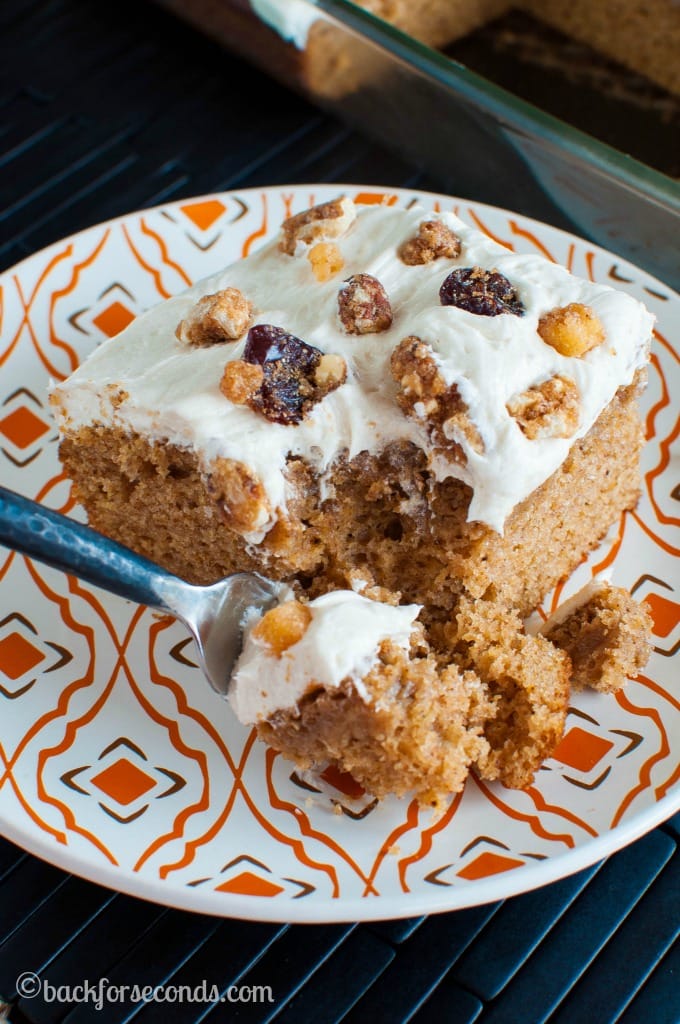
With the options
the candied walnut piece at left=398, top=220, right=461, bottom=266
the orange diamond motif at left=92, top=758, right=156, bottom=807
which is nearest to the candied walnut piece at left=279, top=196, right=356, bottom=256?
the candied walnut piece at left=398, top=220, right=461, bottom=266

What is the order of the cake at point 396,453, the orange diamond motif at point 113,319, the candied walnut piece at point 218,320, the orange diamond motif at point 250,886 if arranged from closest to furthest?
1. the orange diamond motif at point 250,886
2. the cake at point 396,453
3. the candied walnut piece at point 218,320
4. the orange diamond motif at point 113,319

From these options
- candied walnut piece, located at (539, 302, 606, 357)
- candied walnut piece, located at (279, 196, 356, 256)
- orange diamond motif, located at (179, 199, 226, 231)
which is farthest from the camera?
orange diamond motif, located at (179, 199, 226, 231)

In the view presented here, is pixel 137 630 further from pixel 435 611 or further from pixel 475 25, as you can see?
pixel 475 25

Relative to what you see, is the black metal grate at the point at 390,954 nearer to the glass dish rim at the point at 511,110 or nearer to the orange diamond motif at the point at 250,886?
the orange diamond motif at the point at 250,886

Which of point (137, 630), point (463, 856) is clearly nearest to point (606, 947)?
point (463, 856)

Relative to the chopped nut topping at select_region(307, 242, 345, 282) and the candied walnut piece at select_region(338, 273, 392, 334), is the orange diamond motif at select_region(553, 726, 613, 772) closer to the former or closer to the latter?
the candied walnut piece at select_region(338, 273, 392, 334)

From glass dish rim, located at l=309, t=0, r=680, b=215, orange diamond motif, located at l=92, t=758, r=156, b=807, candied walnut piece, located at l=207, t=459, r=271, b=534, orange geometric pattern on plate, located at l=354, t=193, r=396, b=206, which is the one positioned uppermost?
glass dish rim, located at l=309, t=0, r=680, b=215

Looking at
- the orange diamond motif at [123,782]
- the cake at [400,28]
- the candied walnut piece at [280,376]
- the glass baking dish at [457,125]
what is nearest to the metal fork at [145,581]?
the orange diamond motif at [123,782]

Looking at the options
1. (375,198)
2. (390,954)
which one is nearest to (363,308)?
(375,198)
